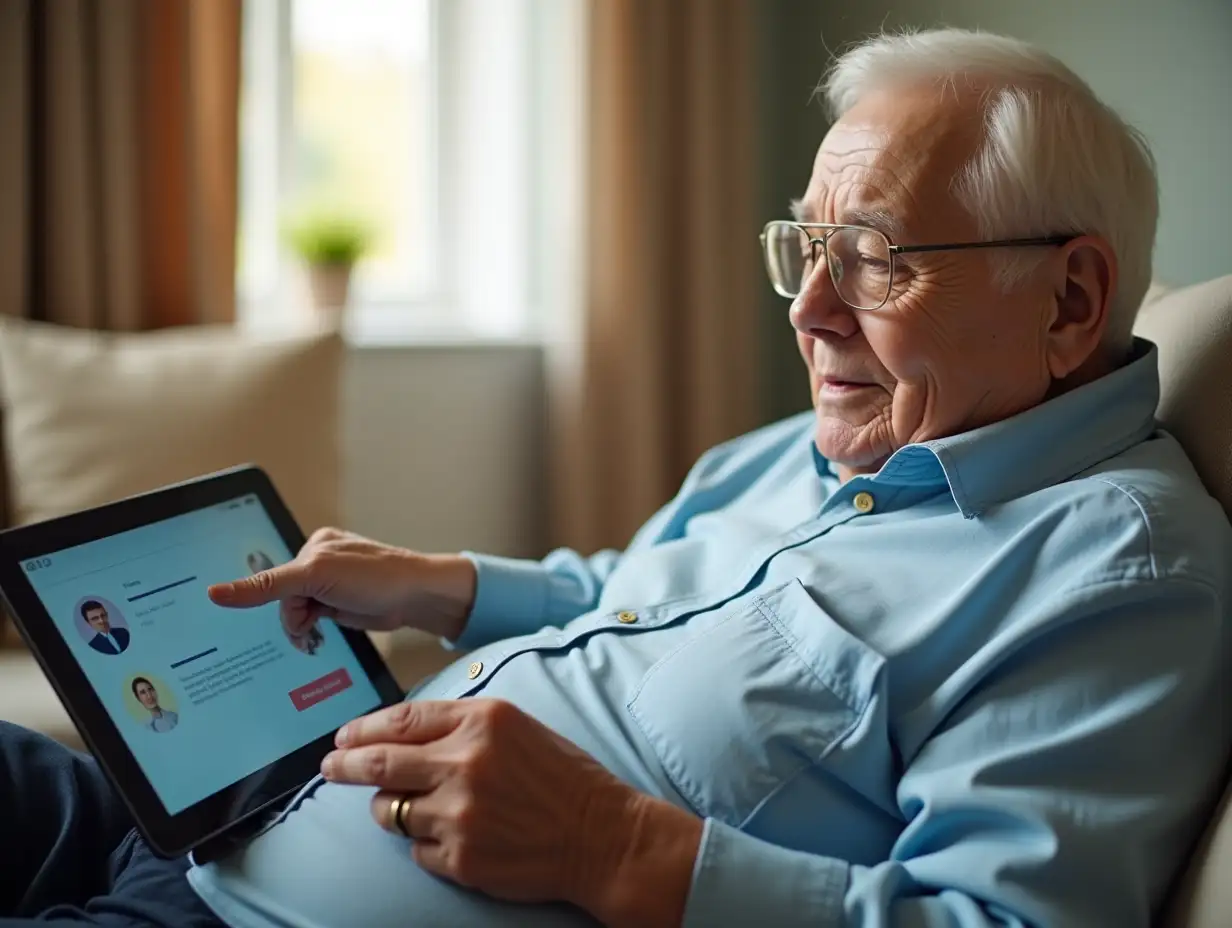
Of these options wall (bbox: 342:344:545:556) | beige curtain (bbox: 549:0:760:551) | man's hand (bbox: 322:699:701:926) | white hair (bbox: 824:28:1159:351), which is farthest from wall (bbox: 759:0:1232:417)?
wall (bbox: 342:344:545:556)

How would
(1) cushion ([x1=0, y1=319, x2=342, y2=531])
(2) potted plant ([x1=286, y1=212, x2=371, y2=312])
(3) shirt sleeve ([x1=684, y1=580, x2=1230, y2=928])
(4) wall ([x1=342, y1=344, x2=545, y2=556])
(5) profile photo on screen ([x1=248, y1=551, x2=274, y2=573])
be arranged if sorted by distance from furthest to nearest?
1. (4) wall ([x1=342, y1=344, x2=545, y2=556])
2. (2) potted plant ([x1=286, y1=212, x2=371, y2=312])
3. (1) cushion ([x1=0, y1=319, x2=342, y2=531])
4. (5) profile photo on screen ([x1=248, y1=551, x2=274, y2=573])
5. (3) shirt sleeve ([x1=684, y1=580, x2=1230, y2=928])

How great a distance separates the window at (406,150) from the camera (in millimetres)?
2717

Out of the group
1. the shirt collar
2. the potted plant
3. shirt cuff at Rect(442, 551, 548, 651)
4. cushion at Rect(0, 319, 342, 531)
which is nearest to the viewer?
the shirt collar

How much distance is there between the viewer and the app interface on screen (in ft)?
3.06

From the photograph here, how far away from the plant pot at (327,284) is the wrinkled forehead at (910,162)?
1572 mm

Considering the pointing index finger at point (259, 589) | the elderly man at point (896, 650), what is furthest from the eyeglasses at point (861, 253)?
the pointing index finger at point (259, 589)

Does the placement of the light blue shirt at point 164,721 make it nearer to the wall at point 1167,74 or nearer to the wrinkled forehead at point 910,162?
the wrinkled forehead at point 910,162

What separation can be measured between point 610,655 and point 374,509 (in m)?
1.63

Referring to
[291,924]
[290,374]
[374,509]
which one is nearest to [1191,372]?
[291,924]

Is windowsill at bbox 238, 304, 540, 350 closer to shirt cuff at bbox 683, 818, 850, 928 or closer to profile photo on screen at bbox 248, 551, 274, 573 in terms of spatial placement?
profile photo on screen at bbox 248, 551, 274, 573

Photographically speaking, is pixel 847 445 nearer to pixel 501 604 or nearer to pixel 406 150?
pixel 501 604

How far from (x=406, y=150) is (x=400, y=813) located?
7.67 ft

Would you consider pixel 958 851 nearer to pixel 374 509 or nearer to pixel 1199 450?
pixel 1199 450

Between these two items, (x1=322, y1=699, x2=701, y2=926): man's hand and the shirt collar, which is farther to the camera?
the shirt collar
